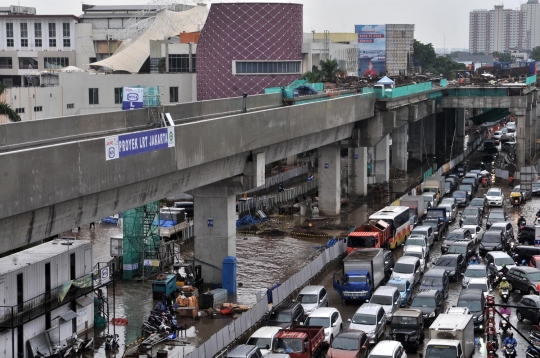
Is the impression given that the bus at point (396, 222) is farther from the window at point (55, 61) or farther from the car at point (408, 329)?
the window at point (55, 61)

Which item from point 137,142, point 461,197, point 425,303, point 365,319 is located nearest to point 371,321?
point 365,319

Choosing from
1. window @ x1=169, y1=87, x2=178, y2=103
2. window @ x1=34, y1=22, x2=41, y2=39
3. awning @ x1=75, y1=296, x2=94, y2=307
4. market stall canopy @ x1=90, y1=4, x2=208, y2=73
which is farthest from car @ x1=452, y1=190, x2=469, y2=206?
window @ x1=34, y1=22, x2=41, y2=39

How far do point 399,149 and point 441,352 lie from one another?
54.5m

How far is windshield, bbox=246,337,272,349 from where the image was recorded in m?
30.6

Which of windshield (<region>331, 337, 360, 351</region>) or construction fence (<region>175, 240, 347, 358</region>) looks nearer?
windshield (<region>331, 337, 360, 351</region>)

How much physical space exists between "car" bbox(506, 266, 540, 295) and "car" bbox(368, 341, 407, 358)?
1128cm

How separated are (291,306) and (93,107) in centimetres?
7191

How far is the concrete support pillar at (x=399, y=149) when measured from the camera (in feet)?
270

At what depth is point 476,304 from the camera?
35.4 metres

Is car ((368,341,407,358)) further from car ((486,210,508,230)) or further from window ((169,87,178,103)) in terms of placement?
window ((169,87,178,103))

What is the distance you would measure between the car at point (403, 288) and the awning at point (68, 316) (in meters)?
12.6

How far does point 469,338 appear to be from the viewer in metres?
31.4

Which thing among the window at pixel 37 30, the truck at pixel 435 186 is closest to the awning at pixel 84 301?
the truck at pixel 435 186

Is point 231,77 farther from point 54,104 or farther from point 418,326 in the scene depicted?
point 418,326
